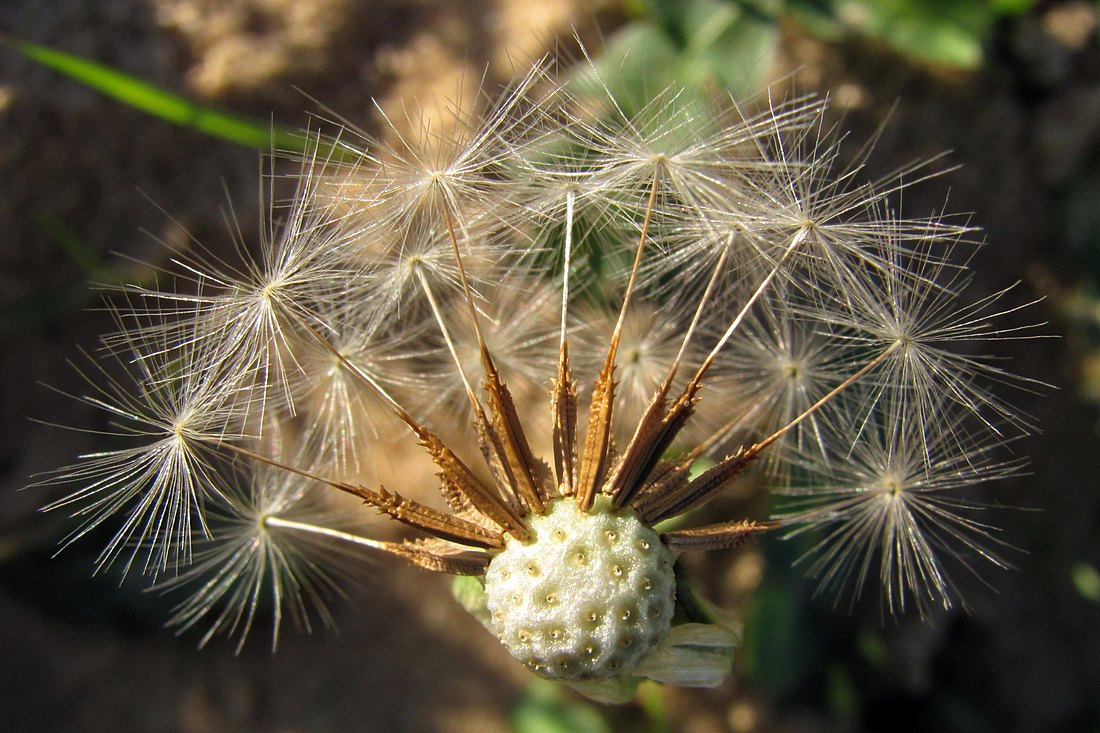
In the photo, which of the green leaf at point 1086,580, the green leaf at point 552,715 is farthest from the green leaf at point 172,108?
the green leaf at point 1086,580

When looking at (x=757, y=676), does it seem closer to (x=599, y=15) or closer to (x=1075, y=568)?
(x=1075, y=568)

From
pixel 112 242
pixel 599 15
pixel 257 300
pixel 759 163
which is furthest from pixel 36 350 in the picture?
pixel 759 163

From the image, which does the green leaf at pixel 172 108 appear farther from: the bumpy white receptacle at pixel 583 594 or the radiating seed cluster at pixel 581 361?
the bumpy white receptacle at pixel 583 594

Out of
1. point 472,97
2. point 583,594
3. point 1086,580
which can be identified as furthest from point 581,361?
point 1086,580

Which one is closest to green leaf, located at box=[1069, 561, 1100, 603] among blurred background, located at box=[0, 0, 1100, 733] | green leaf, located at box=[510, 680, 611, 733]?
blurred background, located at box=[0, 0, 1100, 733]

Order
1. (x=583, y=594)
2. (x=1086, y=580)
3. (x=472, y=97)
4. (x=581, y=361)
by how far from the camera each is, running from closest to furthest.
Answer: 1. (x=583, y=594)
2. (x=581, y=361)
3. (x=472, y=97)
4. (x=1086, y=580)

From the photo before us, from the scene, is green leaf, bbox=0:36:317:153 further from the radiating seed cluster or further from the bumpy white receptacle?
the bumpy white receptacle

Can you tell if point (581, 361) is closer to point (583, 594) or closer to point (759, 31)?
point (583, 594)
